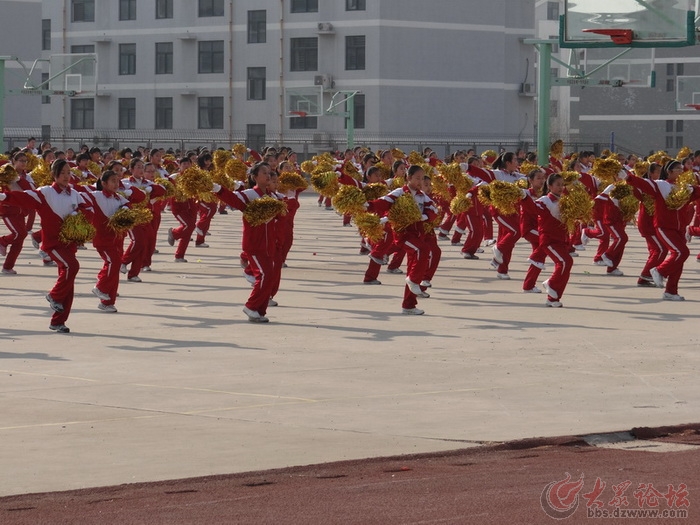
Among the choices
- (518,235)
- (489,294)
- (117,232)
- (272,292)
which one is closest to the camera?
(117,232)

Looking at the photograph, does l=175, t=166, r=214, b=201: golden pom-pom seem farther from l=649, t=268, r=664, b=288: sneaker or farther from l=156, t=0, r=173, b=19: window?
l=156, t=0, r=173, b=19: window

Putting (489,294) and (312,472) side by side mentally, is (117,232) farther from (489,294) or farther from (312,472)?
(312,472)

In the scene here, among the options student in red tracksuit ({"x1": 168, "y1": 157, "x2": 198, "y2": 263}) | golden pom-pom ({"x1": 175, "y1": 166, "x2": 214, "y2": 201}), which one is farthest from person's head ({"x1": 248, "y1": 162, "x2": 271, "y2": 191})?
student in red tracksuit ({"x1": 168, "y1": 157, "x2": 198, "y2": 263})

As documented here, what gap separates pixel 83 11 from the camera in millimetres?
68000

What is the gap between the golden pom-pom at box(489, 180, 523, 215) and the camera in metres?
17.1

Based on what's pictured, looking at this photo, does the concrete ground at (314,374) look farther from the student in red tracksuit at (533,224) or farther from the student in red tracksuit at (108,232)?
the student in red tracksuit at (533,224)

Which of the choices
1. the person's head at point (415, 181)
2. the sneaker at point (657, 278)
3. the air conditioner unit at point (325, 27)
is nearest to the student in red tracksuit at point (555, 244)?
the person's head at point (415, 181)

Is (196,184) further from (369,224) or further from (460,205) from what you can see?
(460,205)

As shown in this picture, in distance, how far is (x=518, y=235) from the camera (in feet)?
66.9

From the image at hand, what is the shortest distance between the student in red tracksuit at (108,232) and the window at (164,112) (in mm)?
51227

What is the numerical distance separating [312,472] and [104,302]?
8.46 metres

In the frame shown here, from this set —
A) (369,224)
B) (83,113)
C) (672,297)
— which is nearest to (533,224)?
(672,297)

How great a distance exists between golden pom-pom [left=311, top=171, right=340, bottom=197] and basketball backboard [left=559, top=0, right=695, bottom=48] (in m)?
3.44

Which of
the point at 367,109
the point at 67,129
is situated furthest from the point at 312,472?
the point at 67,129
